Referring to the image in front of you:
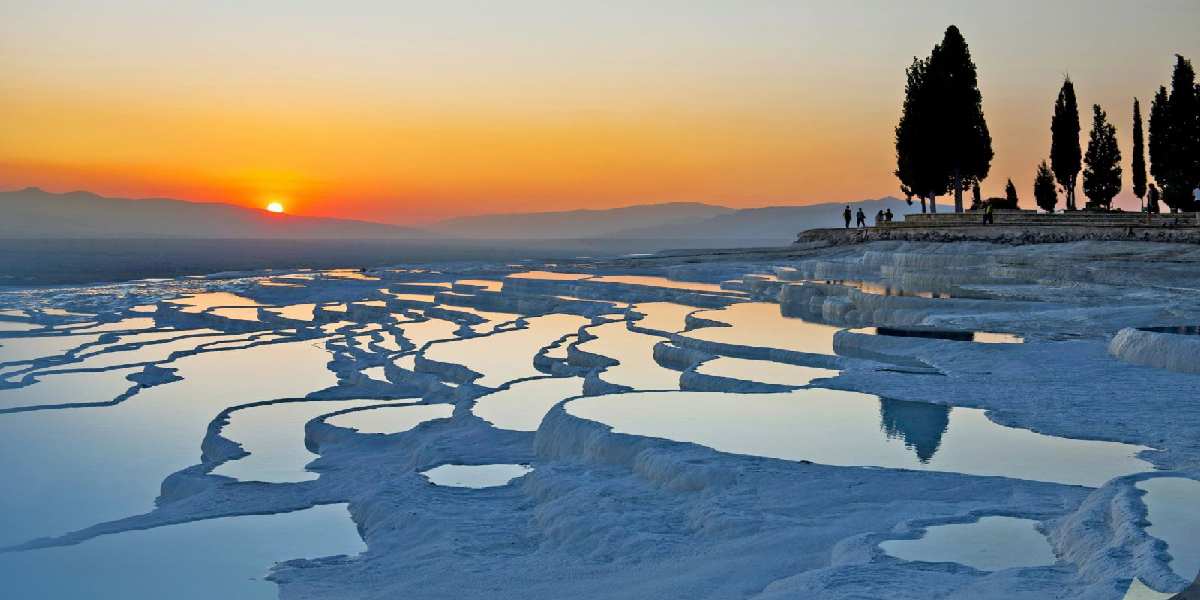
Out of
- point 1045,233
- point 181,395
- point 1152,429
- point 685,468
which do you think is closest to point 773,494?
point 685,468

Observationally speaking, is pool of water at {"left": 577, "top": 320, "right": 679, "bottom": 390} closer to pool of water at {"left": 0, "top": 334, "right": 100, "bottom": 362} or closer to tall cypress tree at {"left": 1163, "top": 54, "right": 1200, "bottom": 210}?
pool of water at {"left": 0, "top": 334, "right": 100, "bottom": 362}

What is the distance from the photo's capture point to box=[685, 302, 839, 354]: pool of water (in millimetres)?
20422

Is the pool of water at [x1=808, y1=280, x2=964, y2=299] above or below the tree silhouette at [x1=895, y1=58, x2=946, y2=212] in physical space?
below

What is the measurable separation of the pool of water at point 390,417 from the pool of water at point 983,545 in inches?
310

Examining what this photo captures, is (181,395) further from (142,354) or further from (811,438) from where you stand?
(811,438)

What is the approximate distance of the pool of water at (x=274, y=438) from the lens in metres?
12.3

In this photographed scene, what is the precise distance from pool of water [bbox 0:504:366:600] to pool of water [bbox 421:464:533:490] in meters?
1.10

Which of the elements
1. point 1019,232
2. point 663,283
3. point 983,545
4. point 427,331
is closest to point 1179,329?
point 983,545

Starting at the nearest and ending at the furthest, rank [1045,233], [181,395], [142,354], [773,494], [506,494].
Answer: [773,494] → [506,494] → [181,395] → [142,354] → [1045,233]

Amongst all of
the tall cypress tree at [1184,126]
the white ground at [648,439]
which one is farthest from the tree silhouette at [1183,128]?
the white ground at [648,439]

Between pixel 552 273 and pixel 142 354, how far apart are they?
103 ft

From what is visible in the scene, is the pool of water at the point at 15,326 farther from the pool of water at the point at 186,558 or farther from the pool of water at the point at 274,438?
the pool of water at the point at 186,558

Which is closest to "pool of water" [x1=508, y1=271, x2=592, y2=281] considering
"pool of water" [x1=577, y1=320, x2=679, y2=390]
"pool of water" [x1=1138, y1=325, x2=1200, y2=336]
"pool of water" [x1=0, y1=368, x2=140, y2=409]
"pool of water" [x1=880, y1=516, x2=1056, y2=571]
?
"pool of water" [x1=577, y1=320, x2=679, y2=390]

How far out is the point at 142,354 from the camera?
23.0 metres
